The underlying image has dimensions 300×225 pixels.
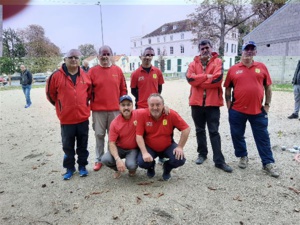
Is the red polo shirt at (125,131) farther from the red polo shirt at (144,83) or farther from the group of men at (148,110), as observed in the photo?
the red polo shirt at (144,83)

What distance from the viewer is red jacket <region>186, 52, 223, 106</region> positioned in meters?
4.01

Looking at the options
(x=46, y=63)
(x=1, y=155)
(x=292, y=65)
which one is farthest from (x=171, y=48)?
(x=1, y=155)

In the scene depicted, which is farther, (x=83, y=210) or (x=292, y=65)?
(x=292, y=65)

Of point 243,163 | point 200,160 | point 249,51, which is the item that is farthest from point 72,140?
point 249,51

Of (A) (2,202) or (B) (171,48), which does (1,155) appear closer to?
(A) (2,202)

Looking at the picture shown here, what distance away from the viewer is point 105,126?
4.41 meters

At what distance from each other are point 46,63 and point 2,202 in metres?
36.3

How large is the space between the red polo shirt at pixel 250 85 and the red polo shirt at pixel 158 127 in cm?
103

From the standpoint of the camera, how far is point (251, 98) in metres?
3.97

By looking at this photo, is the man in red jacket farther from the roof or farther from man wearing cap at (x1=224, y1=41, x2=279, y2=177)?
the roof

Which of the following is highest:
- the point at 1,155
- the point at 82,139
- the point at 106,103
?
the point at 106,103

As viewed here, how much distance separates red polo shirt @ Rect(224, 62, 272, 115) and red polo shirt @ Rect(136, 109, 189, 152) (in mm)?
1034

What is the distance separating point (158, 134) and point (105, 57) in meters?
1.48

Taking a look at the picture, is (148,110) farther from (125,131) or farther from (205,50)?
(205,50)
